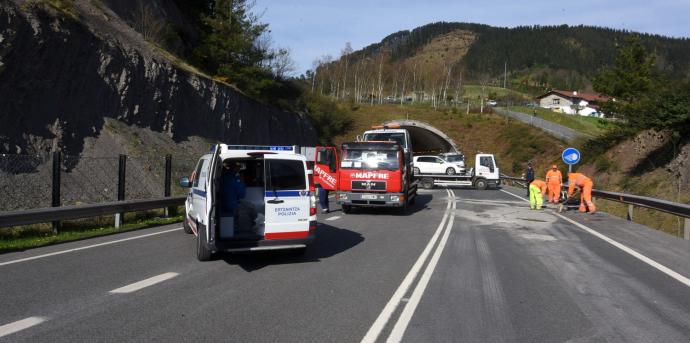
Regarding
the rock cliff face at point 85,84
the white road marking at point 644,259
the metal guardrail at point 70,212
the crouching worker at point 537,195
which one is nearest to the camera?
the white road marking at point 644,259

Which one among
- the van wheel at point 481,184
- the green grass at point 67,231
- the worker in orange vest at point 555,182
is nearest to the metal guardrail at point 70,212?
the green grass at point 67,231

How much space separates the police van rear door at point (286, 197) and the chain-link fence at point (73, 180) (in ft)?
20.2

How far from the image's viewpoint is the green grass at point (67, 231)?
11039 millimetres

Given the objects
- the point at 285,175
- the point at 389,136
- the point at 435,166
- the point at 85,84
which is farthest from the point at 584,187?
the point at 435,166

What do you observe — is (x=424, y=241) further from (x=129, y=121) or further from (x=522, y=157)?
(x=522, y=157)

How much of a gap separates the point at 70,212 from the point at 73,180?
6510mm

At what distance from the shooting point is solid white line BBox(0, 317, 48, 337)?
5469 millimetres

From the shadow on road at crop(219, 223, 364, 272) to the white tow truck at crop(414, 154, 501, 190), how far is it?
25345 millimetres

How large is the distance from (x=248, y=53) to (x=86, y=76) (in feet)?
59.0

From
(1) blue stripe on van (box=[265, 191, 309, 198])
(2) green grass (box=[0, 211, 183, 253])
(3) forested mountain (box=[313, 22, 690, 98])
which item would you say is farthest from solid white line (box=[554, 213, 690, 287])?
(3) forested mountain (box=[313, 22, 690, 98])

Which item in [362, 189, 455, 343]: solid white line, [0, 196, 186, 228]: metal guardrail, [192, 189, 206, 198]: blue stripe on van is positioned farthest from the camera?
[0, 196, 186, 228]: metal guardrail

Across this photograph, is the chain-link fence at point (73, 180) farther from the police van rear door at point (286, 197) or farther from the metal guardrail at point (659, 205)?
the metal guardrail at point (659, 205)

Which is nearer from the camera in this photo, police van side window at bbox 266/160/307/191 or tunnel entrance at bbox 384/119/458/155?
police van side window at bbox 266/160/307/191

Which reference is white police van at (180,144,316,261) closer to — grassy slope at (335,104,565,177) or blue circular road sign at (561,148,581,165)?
blue circular road sign at (561,148,581,165)
